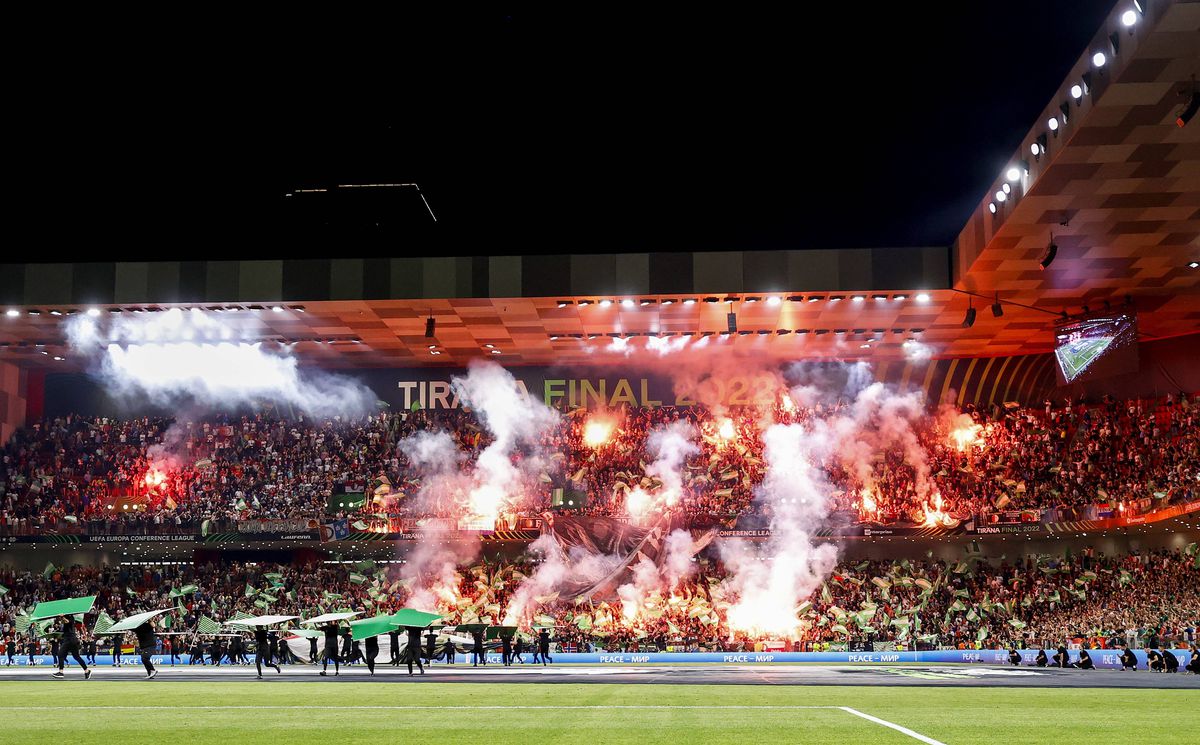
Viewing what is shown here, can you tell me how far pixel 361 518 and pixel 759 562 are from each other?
1562 centimetres

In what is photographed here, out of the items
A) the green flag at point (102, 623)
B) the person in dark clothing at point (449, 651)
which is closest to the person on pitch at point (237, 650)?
the green flag at point (102, 623)

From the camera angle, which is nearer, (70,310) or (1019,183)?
(1019,183)

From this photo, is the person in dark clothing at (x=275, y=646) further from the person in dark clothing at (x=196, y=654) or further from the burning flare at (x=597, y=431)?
the burning flare at (x=597, y=431)

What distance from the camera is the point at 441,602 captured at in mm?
40938

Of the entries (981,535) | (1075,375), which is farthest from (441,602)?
(1075,375)

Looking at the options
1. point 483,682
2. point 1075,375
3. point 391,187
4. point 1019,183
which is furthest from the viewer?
point 1075,375

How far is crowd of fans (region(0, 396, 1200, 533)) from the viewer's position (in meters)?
41.0

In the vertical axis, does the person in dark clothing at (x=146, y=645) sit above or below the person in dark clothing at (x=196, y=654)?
above

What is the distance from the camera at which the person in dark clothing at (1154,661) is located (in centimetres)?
2947

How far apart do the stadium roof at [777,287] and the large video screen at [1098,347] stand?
1.13m

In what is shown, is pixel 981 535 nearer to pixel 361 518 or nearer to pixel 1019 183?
pixel 1019 183

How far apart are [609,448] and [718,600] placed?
7.97 m

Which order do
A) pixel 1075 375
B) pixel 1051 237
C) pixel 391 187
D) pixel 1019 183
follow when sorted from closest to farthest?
pixel 1019 183, pixel 1051 237, pixel 391 187, pixel 1075 375

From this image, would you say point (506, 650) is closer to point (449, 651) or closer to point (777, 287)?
point (449, 651)
